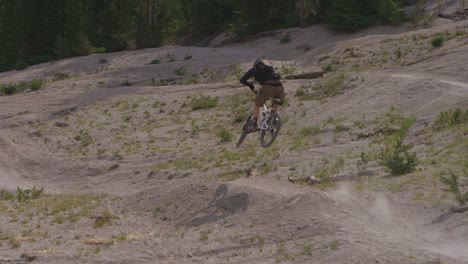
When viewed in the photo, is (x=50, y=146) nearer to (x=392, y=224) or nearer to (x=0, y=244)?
(x=0, y=244)

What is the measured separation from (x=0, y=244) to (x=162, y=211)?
2.65 m

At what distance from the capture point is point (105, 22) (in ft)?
156

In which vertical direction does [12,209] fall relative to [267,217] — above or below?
below

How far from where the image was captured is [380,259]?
7914 mm

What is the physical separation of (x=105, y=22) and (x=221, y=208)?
1512 inches

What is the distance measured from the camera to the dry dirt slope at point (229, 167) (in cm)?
922

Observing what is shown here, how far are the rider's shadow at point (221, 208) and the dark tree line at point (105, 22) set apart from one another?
26.3 metres

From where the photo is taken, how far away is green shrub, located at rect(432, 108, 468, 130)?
14.1 m

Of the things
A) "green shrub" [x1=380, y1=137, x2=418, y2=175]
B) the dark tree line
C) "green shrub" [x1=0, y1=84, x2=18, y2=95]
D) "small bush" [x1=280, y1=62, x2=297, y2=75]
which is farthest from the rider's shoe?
the dark tree line

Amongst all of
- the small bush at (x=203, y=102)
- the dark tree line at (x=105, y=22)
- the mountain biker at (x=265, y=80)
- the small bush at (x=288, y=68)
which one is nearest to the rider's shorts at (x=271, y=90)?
the mountain biker at (x=265, y=80)

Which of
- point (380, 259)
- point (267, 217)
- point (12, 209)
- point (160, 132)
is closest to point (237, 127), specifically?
point (160, 132)

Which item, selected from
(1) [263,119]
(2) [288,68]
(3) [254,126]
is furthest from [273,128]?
(2) [288,68]

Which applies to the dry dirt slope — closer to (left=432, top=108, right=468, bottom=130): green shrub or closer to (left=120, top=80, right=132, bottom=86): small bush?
(left=120, top=80, right=132, bottom=86): small bush

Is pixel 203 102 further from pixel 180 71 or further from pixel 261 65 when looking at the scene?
pixel 261 65
